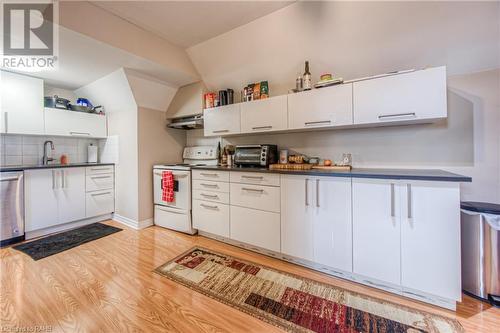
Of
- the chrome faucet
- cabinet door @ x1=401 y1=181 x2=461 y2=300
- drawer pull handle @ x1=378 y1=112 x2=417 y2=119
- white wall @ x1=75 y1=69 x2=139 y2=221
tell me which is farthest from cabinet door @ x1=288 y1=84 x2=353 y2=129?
the chrome faucet

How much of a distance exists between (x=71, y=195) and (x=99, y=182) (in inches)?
15.6

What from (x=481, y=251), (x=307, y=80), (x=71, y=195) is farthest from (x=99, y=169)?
(x=481, y=251)

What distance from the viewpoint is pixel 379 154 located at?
2131mm

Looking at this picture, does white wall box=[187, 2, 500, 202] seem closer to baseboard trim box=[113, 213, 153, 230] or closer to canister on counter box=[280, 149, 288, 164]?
canister on counter box=[280, 149, 288, 164]

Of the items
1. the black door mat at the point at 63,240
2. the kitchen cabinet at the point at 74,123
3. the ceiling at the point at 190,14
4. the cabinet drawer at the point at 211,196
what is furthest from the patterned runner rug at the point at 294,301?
the kitchen cabinet at the point at 74,123

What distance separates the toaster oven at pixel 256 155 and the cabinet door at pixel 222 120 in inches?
11.2

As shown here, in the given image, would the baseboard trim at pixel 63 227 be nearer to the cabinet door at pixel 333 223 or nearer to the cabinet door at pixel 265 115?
the cabinet door at pixel 265 115

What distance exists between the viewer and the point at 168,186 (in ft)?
9.38

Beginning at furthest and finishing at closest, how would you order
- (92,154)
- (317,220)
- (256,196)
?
(92,154) < (256,196) < (317,220)

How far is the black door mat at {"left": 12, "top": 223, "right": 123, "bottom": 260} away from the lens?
7.54ft

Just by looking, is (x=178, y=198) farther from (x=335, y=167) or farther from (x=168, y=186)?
(x=335, y=167)

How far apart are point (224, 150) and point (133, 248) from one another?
1.72 metres

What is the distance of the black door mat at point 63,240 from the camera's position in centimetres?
230

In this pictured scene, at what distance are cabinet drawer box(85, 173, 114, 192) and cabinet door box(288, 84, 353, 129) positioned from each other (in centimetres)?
313
